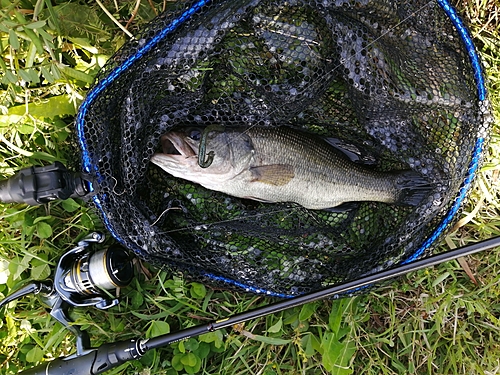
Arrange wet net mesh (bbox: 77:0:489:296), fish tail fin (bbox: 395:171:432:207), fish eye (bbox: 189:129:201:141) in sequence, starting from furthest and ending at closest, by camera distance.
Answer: fish tail fin (bbox: 395:171:432:207)
fish eye (bbox: 189:129:201:141)
wet net mesh (bbox: 77:0:489:296)

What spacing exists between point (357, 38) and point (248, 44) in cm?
48

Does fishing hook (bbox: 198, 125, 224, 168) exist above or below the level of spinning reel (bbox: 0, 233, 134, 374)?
above

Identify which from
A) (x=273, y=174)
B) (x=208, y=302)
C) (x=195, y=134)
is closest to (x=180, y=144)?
(x=195, y=134)

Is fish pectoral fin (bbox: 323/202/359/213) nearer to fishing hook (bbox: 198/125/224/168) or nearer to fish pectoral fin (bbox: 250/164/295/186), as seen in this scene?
fish pectoral fin (bbox: 250/164/295/186)

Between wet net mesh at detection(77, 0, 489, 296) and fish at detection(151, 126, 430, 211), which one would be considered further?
fish at detection(151, 126, 430, 211)

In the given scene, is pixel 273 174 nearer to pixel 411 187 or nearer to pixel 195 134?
pixel 195 134

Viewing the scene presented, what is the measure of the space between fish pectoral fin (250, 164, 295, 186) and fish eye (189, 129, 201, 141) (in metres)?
0.32

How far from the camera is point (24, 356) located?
99.2 inches

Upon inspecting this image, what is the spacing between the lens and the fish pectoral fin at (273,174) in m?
2.19

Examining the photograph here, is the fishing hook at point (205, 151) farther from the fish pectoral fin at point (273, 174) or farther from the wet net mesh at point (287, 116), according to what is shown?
the fish pectoral fin at point (273, 174)

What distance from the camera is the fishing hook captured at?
6.58 ft

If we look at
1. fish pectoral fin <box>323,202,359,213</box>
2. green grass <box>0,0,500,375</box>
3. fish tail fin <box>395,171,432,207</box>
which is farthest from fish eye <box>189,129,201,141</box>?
fish tail fin <box>395,171,432,207</box>

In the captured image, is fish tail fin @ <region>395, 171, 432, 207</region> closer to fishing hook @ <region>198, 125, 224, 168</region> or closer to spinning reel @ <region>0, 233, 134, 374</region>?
fishing hook @ <region>198, 125, 224, 168</region>

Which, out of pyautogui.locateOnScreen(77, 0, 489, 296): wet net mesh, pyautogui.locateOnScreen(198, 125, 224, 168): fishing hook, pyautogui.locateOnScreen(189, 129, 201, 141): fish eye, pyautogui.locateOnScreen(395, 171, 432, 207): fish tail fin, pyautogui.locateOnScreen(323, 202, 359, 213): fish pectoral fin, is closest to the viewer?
pyautogui.locateOnScreen(77, 0, 489, 296): wet net mesh
